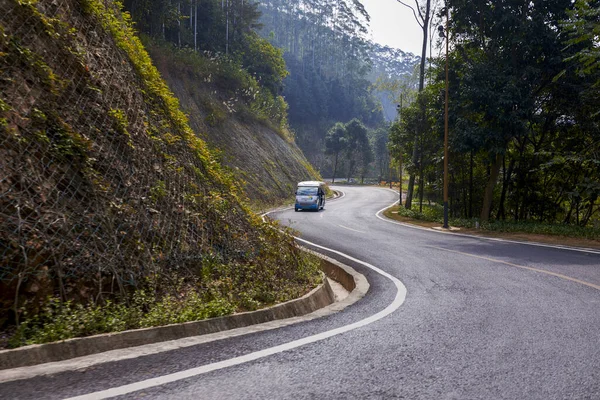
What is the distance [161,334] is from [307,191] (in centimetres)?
2468

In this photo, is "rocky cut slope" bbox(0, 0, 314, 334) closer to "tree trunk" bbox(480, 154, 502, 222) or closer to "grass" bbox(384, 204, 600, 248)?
"grass" bbox(384, 204, 600, 248)

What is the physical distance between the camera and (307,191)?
1136 inches

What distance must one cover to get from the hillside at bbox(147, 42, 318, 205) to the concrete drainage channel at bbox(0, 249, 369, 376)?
22.0 metres

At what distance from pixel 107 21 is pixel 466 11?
18.4 metres

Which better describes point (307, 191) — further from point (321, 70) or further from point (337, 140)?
point (321, 70)

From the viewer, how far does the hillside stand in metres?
30.6

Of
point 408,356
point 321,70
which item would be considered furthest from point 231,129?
point 321,70

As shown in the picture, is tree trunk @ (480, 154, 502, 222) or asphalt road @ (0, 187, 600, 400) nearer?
asphalt road @ (0, 187, 600, 400)

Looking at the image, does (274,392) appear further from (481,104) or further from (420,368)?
(481,104)

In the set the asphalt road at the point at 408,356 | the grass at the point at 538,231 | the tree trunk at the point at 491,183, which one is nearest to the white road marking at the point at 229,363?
the asphalt road at the point at 408,356

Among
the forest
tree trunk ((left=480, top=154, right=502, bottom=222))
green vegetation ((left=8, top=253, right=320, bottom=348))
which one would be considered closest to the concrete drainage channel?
green vegetation ((left=8, top=253, right=320, bottom=348))

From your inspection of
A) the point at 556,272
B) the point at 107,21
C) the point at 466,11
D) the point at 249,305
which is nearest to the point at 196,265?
the point at 249,305

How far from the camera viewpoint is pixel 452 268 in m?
9.74

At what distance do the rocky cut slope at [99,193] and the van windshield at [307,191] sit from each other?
1989 centimetres
